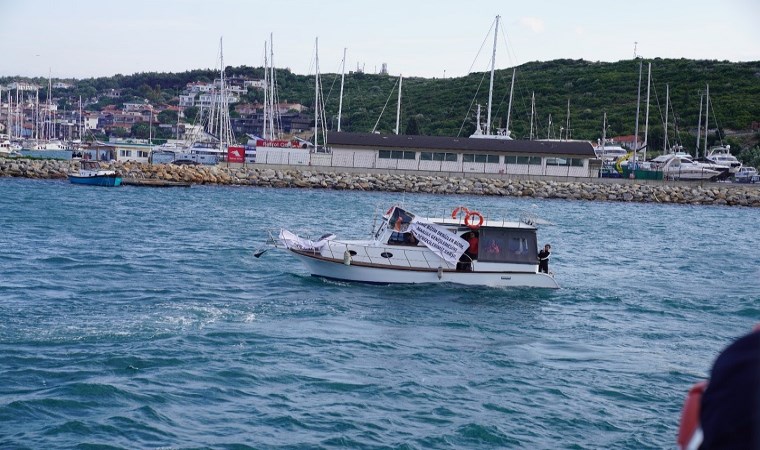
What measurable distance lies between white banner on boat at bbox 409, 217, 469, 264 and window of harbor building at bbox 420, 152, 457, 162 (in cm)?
5234

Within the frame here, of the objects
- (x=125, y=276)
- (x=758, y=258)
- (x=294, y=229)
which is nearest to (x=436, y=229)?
(x=125, y=276)

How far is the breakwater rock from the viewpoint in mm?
71688

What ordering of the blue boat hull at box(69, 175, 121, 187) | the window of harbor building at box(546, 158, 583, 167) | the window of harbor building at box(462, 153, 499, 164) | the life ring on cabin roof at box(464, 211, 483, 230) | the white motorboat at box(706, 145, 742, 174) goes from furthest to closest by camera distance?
1. the white motorboat at box(706, 145, 742, 174)
2. the window of harbor building at box(462, 153, 499, 164)
3. the window of harbor building at box(546, 158, 583, 167)
4. the blue boat hull at box(69, 175, 121, 187)
5. the life ring on cabin roof at box(464, 211, 483, 230)

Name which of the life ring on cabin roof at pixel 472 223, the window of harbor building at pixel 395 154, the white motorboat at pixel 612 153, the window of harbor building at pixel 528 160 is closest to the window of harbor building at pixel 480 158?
the window of harbor building at pixel 528 160

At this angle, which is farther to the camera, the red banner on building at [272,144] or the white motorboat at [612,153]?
the white motorboat at [612,153]

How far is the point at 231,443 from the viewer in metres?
13.4

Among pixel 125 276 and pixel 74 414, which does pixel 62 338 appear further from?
pixel 125 276

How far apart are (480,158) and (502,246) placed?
2076 inches

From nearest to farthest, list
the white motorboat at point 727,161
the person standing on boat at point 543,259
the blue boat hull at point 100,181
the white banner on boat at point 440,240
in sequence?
the white banner on boat at point 440,240, the person standing on boat at point 543,259, the blue boat hull at point 100,181, the white motorboat at point 727,161

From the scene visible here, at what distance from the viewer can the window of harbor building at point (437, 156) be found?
7900 cm

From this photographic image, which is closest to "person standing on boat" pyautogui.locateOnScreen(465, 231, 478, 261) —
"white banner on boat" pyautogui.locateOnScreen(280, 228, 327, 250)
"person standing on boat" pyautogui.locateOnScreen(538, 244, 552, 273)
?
"person standing on boat" pyautogui.locateOnScreen(538, 244, 552, 273)

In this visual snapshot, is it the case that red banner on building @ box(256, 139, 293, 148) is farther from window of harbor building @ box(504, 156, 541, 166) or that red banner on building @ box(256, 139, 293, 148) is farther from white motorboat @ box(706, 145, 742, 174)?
white motorboat @ box(706, 145, 742, 174)

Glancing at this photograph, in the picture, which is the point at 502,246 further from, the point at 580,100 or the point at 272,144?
the point at 580,100

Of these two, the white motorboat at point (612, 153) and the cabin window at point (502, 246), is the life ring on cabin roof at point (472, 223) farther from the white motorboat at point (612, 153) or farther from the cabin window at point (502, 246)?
the white motorboat at point (612, 153)
